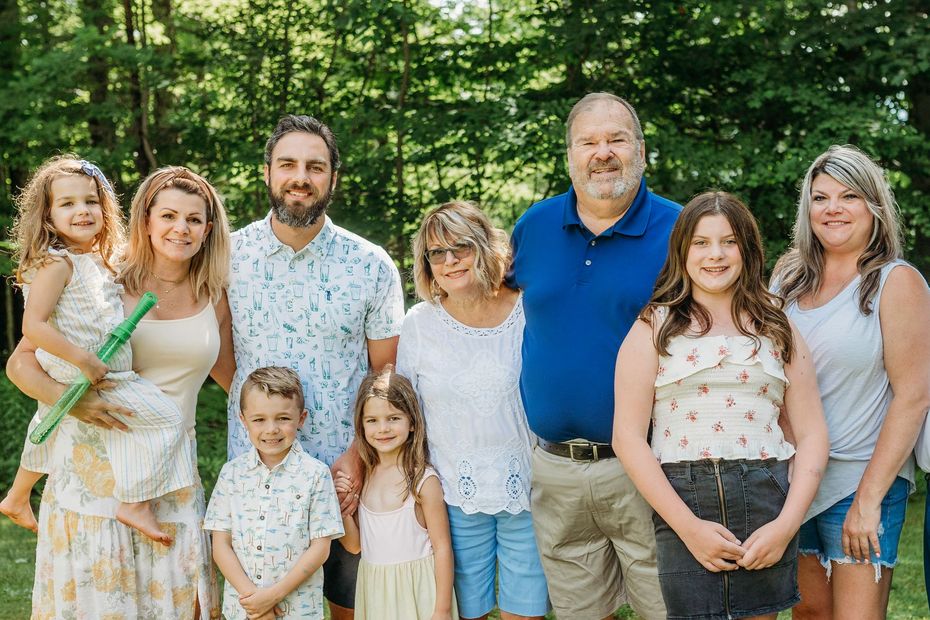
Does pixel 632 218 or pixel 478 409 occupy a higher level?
pixel 632 218

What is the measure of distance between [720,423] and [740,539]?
34 cm

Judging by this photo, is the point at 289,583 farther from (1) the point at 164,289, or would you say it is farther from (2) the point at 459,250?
(2) the point at 459,250

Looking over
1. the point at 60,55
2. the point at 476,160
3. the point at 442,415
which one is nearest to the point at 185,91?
the point at 60,55

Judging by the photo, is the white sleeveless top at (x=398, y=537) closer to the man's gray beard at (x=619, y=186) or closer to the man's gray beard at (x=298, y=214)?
the man's gray beard at (x=298, y=214)

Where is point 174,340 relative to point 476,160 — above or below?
below

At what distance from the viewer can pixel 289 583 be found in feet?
10.0

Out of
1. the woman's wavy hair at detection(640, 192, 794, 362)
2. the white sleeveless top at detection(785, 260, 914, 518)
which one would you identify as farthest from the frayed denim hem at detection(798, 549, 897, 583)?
the woman's wavy hair at detection(640, 192, 794, 362)

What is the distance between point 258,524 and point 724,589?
5.00 ft

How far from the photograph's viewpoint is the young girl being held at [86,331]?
9.55ft

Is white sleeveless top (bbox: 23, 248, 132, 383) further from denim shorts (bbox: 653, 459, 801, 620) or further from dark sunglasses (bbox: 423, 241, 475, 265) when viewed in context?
denim shorts (bbox: 653, 459, 801, 620)

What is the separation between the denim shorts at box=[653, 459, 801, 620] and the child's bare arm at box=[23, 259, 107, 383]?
1.84 m

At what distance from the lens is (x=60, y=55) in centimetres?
694

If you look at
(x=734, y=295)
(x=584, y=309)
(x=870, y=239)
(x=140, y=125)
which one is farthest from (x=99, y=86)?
(x=870, y=239)

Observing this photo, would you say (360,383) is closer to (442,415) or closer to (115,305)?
(442,415)
